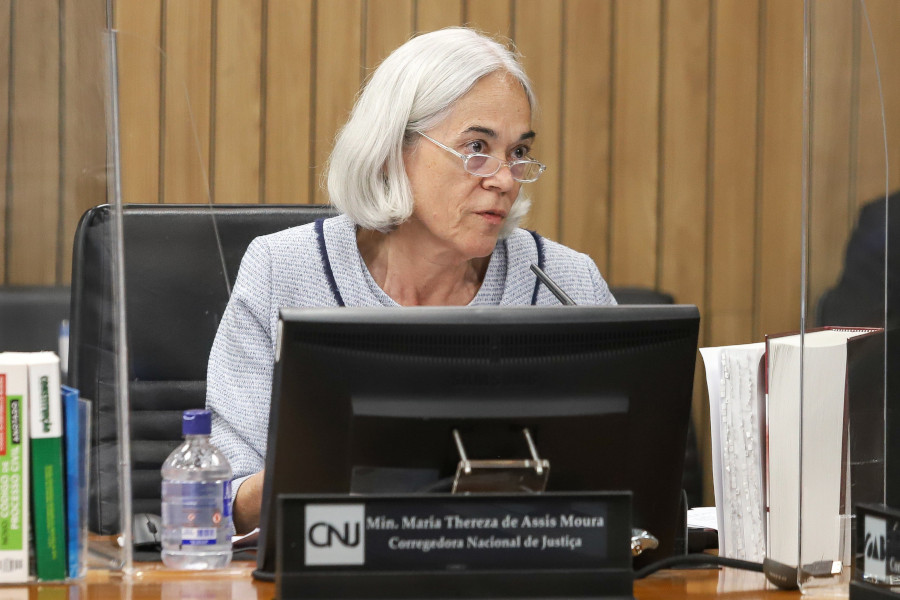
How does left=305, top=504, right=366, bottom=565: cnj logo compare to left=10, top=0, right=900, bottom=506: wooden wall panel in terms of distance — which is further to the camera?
left=10, top=0, right=900, bottom=506: wooden wall panel

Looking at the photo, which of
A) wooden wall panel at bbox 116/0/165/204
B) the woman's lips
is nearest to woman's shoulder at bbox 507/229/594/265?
the woman's lips

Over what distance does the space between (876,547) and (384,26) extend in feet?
6.89

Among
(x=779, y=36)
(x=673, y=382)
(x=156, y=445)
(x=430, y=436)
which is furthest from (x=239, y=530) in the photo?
(x=779, y=36)

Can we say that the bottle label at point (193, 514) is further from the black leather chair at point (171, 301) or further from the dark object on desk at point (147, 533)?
the black leather chair at point (171, 301)

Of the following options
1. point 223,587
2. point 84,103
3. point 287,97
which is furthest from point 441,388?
point 287,97

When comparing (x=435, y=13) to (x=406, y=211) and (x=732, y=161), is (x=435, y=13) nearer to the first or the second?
(x=732, y=161)

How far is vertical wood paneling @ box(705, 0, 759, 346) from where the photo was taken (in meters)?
2.89

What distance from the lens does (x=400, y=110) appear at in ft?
6.09

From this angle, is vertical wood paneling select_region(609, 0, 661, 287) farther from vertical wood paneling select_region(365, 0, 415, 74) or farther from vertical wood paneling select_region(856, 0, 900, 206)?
vertical wood paneling select_region(856, 0, 900, 206)

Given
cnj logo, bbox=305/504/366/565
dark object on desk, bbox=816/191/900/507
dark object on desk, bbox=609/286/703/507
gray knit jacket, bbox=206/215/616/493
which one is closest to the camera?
cnj logo, bbox=305/504/366/565

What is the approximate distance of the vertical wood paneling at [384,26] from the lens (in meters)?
2.77

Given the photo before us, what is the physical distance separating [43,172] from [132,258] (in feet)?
2.00

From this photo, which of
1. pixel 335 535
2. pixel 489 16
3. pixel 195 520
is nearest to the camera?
pixel 335 535

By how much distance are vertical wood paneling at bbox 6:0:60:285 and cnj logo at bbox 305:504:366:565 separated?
58cm
